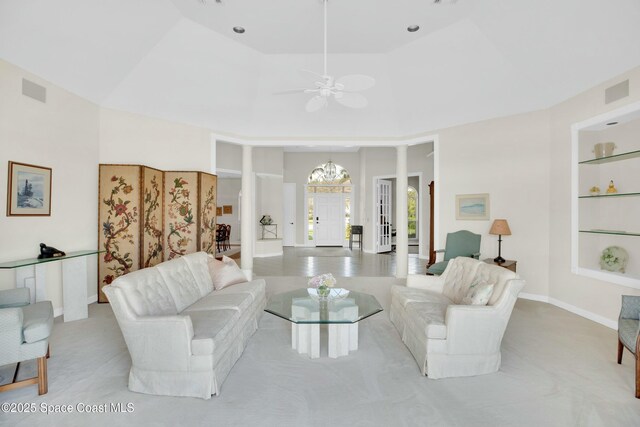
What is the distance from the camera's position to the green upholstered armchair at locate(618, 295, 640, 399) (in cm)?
247

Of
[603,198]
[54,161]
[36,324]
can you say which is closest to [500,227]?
[603,198]

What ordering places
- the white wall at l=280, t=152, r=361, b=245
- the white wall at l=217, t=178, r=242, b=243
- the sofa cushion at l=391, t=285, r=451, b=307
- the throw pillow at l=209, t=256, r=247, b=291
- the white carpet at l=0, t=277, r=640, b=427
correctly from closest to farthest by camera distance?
the white carpet at l=0, t=277, r=640, b=427, the sofa cushion at l=391, t=285, r=451, b=307, the throw pillow at l=209, t=256, r=247, b=291, the white wall at l=280, t=152, r=361, b=245, the white wall at l=217, t=178, r=242, b=243

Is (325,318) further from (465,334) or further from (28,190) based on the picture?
(28,190)

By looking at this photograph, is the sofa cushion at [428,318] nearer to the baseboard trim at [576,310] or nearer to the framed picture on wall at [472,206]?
the baseboard trim at [576,310]

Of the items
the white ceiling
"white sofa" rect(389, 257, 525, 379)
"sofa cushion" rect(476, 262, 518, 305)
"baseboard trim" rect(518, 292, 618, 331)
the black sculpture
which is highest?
the white ceiling

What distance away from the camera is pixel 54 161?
4.17 meters

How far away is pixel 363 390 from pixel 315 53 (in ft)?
15.9

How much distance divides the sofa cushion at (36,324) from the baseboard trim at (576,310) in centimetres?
598

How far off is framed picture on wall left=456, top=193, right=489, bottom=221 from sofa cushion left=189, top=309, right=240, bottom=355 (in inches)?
180

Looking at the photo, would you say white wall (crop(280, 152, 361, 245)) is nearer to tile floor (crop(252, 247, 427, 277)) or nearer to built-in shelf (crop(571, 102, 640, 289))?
tile floor (crop(252, 247, 427, 277))

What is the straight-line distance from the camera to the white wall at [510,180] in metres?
5.02

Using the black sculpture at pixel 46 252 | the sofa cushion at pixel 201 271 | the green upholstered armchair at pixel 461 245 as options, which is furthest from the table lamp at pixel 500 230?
the black sculpture at pixel 46 252

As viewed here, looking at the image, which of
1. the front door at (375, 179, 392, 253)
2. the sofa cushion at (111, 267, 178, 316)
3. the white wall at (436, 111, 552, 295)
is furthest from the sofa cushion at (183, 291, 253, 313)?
the front door at (375, 179, 392, 253)

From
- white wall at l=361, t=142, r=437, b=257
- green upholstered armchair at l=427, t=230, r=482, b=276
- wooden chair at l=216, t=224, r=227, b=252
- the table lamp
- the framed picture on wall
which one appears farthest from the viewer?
wooden chair at l=216, t=224, r=227, b=252
